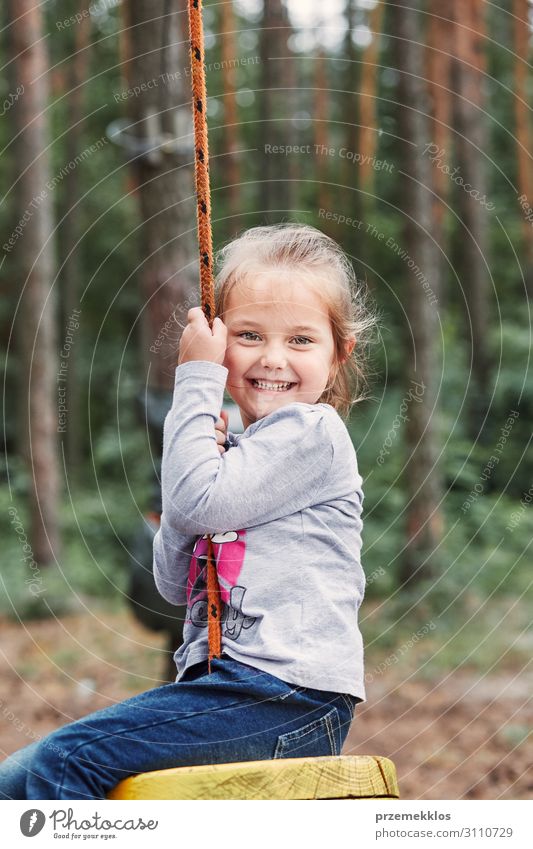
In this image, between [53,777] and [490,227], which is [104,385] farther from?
[53,777]

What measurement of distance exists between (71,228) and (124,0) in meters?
4.79

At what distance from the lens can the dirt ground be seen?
449 cm

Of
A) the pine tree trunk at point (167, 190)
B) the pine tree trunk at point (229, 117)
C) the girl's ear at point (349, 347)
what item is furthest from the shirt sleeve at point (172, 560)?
the pine tree trunk at point (229, 117)

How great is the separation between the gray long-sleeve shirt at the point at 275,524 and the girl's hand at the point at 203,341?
0.08 ft

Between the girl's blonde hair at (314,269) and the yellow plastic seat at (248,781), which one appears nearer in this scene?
the yellow plastic seat at (248,781)

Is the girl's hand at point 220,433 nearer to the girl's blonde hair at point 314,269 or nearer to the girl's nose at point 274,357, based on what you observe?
the girl's nose at point 274,357

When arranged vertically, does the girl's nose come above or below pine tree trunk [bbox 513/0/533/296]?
below

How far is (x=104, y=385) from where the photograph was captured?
15.7m

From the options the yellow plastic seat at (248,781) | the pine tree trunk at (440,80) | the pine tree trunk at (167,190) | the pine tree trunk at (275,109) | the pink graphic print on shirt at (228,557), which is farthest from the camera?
the pine tree trunk at (440,80)

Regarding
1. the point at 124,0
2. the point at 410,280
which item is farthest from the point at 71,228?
the point at 410,280

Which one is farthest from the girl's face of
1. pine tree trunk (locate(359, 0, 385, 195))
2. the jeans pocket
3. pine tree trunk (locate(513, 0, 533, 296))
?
pine tree trunk (locate(359, 0, 385, 195))

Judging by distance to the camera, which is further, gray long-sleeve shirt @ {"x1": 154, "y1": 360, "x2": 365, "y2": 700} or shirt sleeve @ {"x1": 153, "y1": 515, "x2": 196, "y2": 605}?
shirt sleeve @ {"x1": 153, "y1": 515, "x2": 196, "y2": 605}

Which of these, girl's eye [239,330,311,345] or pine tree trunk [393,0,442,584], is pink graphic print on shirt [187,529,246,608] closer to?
girl's eye [239,330,311,345]

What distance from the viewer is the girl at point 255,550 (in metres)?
1.69
